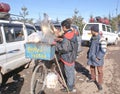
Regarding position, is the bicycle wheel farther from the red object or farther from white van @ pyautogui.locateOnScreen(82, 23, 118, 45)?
white van @ pyautogui.locateOnScreen(82, 23, 118, 45)

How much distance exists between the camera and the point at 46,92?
6.18 meters

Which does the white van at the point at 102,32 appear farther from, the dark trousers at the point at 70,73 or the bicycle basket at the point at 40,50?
the bicycle basket at the point at 40,50

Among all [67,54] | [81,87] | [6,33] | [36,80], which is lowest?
[81,87]

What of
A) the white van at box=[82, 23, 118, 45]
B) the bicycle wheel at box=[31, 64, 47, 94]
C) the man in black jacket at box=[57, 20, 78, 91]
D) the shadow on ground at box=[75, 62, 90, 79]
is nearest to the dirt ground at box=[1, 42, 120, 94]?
the shadow on ground at box=[75, 62, 90, 79]

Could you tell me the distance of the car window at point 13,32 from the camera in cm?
701

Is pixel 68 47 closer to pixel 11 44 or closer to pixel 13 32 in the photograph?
pixel 11 44

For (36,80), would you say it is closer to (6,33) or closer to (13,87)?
(13,87)

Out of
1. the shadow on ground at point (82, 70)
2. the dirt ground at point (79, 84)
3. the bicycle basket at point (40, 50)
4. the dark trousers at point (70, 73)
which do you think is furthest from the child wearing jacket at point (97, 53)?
the bicycle basket at point (40, 50)

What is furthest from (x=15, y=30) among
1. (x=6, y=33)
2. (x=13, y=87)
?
(x=13, y=87)

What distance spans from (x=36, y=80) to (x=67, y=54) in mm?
1009

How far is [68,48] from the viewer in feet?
18.6

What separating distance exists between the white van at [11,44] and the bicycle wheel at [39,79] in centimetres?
126

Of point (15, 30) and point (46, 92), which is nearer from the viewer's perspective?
point (46, 92)

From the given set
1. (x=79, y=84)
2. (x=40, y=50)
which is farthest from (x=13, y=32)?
(x=79, y=84)
